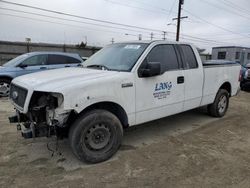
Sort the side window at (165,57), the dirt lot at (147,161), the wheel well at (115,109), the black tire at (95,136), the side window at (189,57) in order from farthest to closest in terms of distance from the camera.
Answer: the side window at (189,57), the side window at (165,57), the wheel well at (115,109), the black tire at (95,136), the dirt lot at (147,161)

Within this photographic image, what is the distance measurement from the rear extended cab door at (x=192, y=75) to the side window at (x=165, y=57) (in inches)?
10.7

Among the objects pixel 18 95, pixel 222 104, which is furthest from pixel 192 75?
pixel 18 95

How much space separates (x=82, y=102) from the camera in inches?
136

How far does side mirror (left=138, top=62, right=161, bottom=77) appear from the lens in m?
4.09

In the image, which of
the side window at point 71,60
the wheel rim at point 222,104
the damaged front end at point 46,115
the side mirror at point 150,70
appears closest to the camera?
the damaged front end at point 46,115

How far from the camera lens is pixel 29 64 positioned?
950 centimetres

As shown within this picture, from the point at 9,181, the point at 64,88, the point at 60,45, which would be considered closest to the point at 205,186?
the point at 64,88

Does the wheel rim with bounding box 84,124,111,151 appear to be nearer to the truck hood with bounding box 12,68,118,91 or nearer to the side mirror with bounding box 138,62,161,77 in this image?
the truck hood with bounding box 12,68,118,91

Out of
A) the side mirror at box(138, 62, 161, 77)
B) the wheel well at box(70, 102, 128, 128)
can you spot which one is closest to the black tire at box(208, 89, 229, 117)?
the side mirror at box(138, 62, 161, 77)

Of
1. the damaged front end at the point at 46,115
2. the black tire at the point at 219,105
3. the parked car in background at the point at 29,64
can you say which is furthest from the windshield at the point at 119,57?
the parked car in background at the point at 29,64

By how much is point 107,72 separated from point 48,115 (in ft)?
3.81

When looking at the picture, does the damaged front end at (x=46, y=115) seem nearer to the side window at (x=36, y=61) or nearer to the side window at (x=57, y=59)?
the side window at (x=36, y=61)

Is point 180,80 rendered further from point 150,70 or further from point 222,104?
point 222,104

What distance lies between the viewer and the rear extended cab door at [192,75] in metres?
Result: 5.15
